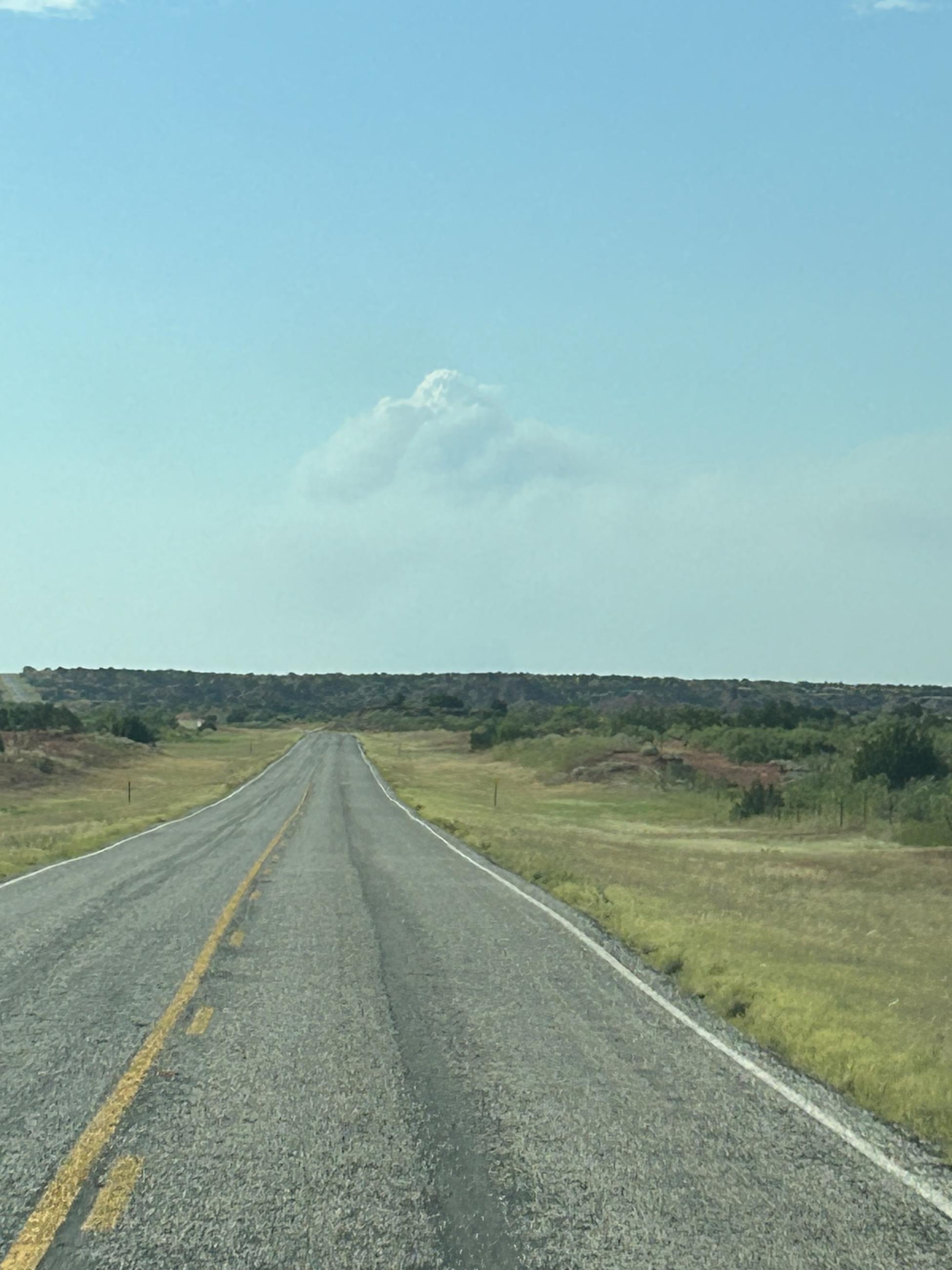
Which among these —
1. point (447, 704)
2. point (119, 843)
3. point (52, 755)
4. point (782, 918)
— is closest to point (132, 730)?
point (52, 755)

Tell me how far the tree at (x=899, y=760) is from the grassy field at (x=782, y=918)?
6.53 m

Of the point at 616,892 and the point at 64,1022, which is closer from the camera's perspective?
the point at 64,1022

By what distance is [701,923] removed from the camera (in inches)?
761

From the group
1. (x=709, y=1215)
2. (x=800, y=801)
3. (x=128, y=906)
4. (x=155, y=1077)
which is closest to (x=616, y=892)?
(x=128, y=906)

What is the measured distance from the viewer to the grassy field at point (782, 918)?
10305 mm

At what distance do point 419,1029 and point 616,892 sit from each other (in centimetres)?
1226

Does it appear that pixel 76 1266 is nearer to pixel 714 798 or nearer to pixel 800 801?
pixel 800 801

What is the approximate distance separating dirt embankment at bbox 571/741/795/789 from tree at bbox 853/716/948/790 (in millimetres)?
8317

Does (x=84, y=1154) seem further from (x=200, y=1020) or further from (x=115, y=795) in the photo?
(x=115, y=795)

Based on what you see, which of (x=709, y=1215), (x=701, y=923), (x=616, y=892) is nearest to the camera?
(x=709, y=1215)

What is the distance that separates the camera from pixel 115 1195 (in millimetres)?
6195

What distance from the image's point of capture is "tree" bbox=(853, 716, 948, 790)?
47594 millimetres

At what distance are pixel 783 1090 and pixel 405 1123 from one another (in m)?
3.19

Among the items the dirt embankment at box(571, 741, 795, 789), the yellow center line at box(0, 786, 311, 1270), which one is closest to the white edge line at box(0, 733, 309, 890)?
the yellow center line at box(0, 786, 311, 1270)
